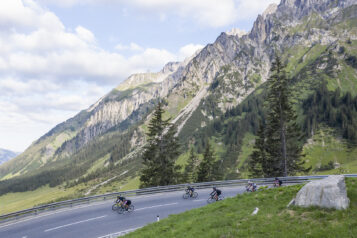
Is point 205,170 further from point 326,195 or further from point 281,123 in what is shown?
point 326,195

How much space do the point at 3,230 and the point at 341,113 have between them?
627ft

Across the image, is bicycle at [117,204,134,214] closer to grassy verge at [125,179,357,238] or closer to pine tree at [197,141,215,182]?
grassy verge at [125,179,357,238]

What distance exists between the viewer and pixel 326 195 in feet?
36.2

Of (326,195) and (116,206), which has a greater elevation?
(326,195)

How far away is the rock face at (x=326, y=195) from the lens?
10656 mm

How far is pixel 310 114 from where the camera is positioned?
175 meters

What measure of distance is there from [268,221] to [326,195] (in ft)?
10.6

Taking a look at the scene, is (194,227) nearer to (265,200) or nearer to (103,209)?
(265,200)

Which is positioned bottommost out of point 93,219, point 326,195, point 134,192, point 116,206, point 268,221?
point 93,219

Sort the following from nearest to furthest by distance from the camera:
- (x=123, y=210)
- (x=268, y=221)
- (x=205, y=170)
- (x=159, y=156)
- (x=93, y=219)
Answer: (x=268, y=221)
(x=93, y=219)
(x=123, y=210)
(x=159, y=156)
(x=205, y=170)

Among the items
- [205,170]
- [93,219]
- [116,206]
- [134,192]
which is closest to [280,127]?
[205,170]

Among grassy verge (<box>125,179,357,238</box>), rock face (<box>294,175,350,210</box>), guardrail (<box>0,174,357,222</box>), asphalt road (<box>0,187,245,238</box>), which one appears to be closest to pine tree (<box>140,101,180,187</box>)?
guardrail (<box>0,174,357,222</box>)

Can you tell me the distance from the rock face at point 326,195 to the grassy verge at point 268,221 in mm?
387

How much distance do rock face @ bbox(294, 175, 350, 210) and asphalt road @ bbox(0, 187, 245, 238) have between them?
1243 centimetres
